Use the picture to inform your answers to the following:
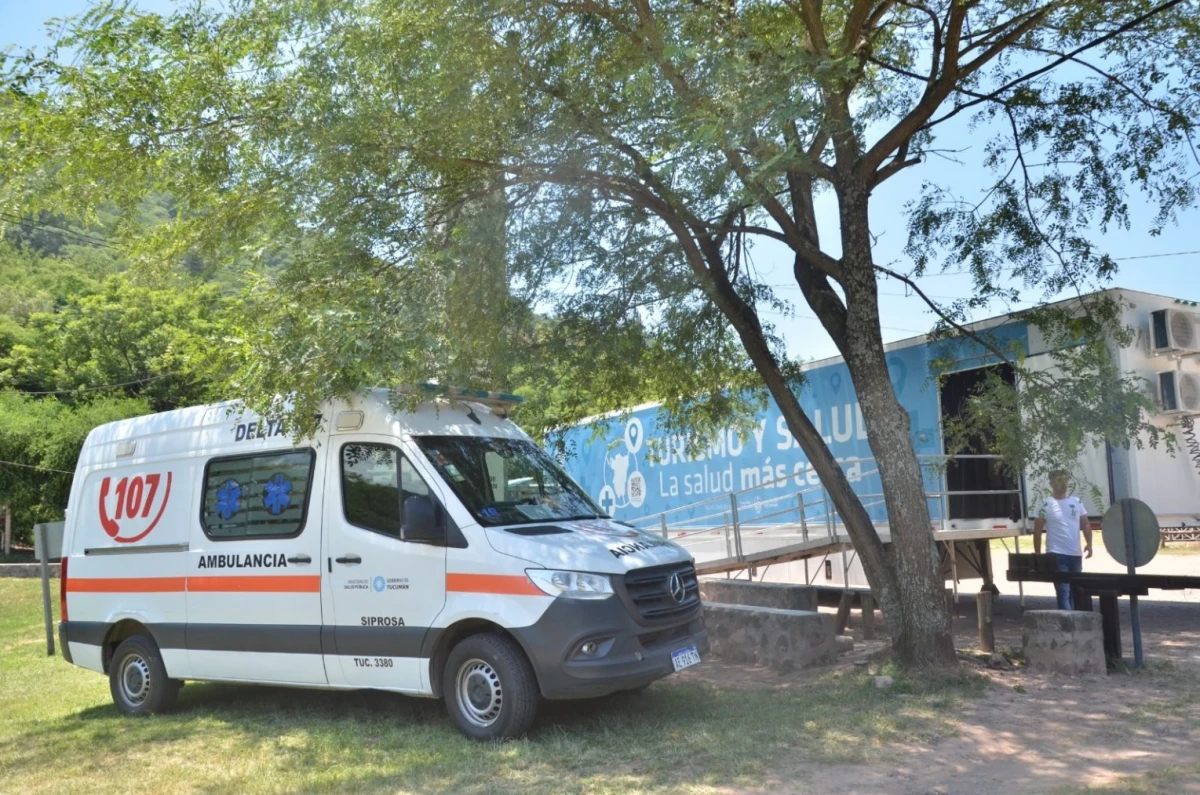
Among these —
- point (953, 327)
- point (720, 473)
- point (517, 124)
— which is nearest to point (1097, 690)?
point (953, 327)

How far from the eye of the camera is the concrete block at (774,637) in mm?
9680

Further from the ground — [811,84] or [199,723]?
[811,84]

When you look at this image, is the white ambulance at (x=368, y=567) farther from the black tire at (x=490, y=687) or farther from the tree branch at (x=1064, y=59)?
the tree branch at (x=1064, y=59)

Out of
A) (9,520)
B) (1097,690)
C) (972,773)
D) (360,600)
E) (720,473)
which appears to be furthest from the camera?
(9,520)

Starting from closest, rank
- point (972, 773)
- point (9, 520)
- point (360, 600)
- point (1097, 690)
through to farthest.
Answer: point (972, 773) → point (360, 600) → point (1097, 690) → point (9, 520)

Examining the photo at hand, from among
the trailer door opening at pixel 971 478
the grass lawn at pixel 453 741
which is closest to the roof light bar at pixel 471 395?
the grass lawn at pixel 453 741

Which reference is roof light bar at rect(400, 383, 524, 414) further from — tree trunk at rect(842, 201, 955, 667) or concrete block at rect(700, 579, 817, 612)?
concrete block at rect(700, 579, 817, 612)

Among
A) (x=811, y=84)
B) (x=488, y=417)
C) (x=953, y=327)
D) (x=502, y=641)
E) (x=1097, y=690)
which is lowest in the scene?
(x=1097, y=690)

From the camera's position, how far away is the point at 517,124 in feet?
31.4

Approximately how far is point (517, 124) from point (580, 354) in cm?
238

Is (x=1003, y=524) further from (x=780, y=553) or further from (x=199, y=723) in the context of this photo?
(x=199, y=723)

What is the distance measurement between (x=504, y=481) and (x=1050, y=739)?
4.07 metres

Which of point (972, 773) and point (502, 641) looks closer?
point (972, 773)

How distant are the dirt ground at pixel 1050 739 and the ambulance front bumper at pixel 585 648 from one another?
1278mm
